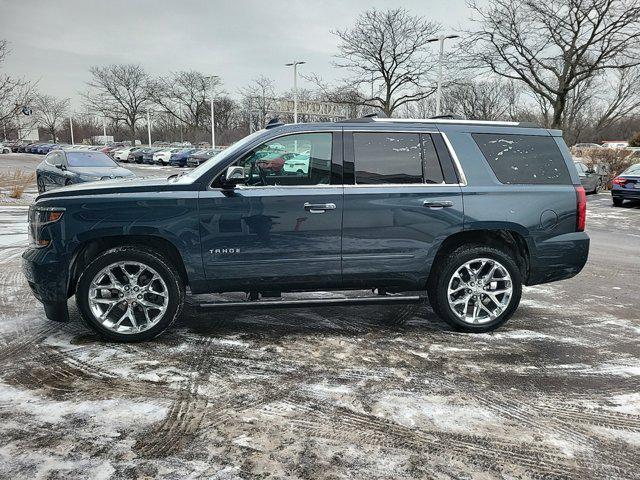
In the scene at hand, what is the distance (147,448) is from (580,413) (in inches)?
105

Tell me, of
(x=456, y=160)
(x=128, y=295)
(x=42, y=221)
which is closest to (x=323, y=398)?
(x=128, y=295)

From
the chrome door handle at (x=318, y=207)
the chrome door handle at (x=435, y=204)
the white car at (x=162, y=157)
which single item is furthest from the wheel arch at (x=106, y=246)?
the white car at (x=162, y=157)

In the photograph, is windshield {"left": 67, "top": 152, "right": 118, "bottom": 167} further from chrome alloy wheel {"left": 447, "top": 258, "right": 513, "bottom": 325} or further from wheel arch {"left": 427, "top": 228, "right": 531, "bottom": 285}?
chrome alloy wheel {"left": 447, "top": 258, "right": 513, "bottom": 325}

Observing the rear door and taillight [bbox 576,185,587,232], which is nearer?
the rear door

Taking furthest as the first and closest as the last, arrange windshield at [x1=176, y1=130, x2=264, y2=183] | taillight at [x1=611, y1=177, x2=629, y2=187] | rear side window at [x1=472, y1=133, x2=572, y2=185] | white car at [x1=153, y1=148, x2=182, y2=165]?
white car at [x1=153, y1=148, x2=182, y2=165] < taillight at [x1=611, y1=177, x2=629, y2=187] < rear side window at [x1=472, y1=133, x2=572, y2=185] < windshield at [x1=176, y1=130, x2=264, y2=183]

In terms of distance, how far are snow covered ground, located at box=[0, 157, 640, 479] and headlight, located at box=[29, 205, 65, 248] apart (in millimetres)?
866

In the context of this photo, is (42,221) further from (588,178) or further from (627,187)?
(588,178)

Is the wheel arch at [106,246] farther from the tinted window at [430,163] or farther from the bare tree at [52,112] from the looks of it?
the bare tree at [52,112]

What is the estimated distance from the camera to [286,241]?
14.0ft

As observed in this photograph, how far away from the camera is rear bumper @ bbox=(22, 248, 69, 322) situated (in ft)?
13.5

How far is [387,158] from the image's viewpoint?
448 centimetres

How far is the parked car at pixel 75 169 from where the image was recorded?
13405 mm

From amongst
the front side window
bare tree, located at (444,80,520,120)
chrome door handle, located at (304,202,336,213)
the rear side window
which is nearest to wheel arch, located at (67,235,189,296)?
the front side window

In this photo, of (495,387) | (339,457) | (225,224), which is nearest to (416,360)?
(495,387)
